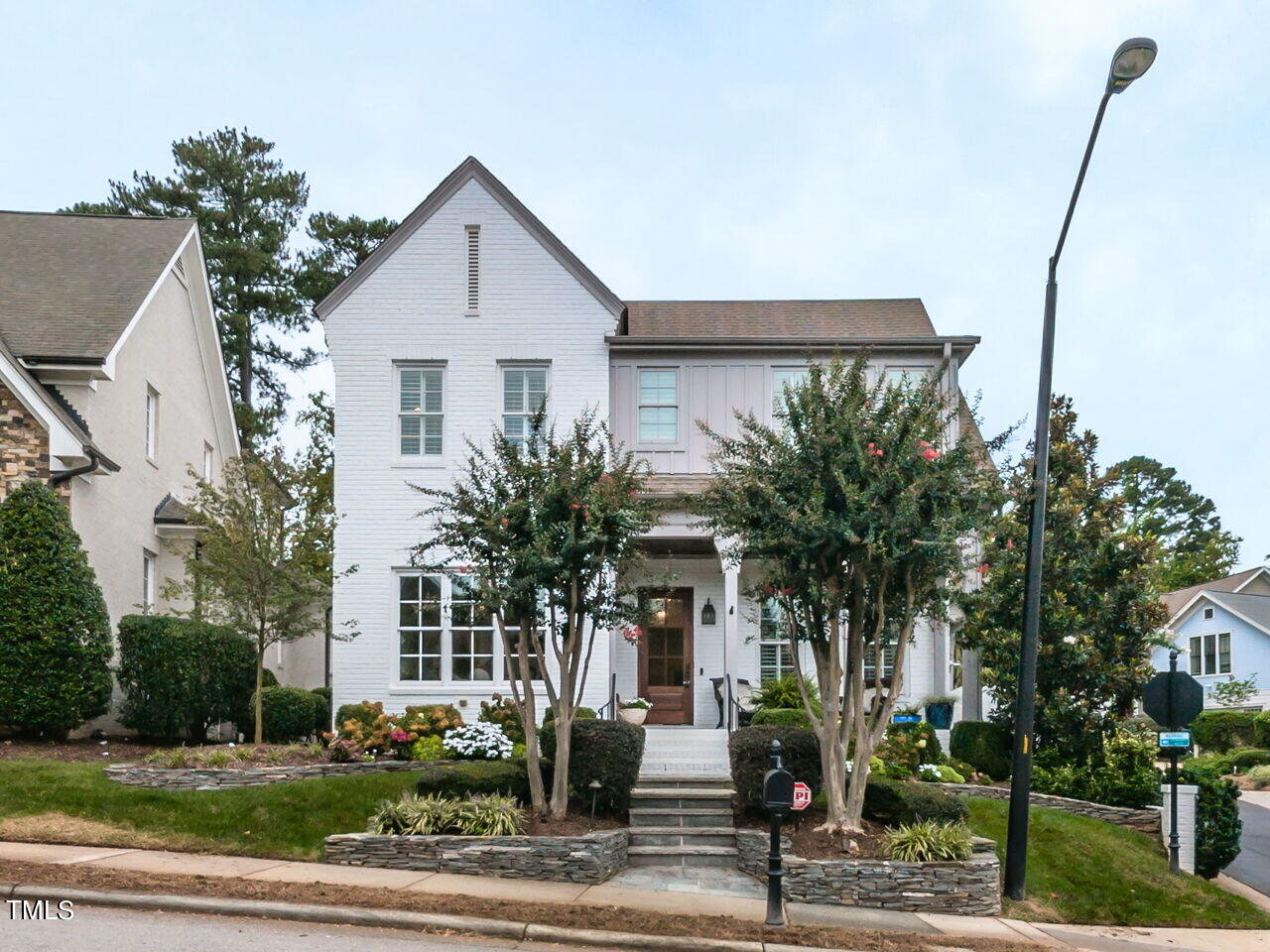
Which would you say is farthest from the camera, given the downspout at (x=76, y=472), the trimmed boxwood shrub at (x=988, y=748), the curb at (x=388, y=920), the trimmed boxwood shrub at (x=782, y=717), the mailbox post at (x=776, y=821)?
the downspout at (x=76, y=472)

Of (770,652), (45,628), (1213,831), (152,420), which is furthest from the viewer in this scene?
(152,420)

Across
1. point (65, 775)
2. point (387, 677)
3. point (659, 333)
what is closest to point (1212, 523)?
point (659, 333)

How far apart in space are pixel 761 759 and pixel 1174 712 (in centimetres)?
492

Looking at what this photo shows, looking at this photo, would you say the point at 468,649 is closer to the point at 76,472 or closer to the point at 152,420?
the point at 76,472

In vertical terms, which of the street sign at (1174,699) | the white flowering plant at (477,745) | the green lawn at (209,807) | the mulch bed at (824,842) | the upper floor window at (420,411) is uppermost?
the upper floor window at (420,411)

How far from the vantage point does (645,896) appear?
36.5 feet

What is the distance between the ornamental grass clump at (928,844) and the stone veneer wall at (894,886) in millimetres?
200

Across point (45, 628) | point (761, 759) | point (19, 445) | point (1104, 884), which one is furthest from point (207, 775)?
point (1104, 884)

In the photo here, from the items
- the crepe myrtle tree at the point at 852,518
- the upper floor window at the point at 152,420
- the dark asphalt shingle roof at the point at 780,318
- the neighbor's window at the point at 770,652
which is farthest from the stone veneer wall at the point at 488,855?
the upper floor window at the point at 152,420

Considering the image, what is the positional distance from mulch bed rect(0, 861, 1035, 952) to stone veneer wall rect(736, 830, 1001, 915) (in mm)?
1160

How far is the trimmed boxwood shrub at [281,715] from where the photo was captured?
709 inches

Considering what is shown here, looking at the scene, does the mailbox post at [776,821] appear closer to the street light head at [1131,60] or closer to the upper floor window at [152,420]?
the street light head at [1131,60]

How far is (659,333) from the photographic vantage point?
2097 centimetres

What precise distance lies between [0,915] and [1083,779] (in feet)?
41.0
